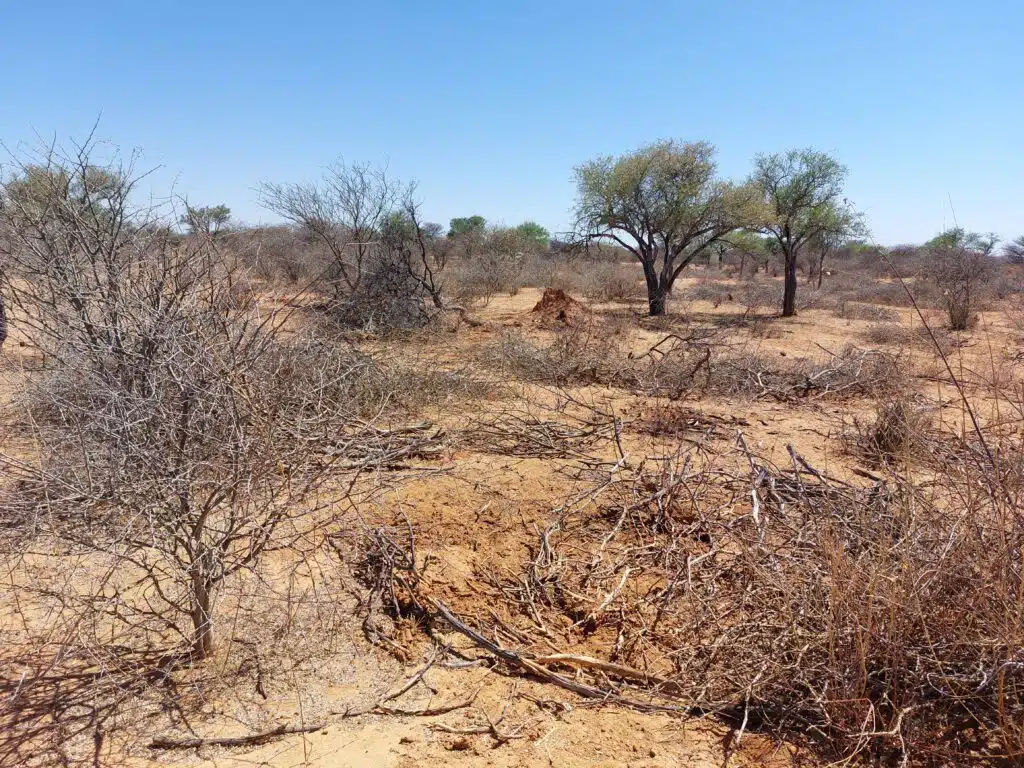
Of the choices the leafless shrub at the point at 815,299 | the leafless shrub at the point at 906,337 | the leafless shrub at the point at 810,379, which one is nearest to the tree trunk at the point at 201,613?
the leafless shrub at the point at 810,379

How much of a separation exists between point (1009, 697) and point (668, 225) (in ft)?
51.1

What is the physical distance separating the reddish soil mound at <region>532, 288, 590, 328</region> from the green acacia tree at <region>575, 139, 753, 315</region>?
268 centimetres

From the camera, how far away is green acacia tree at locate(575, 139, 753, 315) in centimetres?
1638

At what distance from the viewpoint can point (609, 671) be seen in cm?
288

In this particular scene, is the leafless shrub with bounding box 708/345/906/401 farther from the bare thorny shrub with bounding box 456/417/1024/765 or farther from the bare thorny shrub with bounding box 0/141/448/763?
the bare thorny shrub with bounding box 0/141/448/763

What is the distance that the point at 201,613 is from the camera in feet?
9.02

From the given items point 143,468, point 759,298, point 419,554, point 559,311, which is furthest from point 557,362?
point 759,298

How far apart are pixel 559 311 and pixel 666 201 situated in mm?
4780

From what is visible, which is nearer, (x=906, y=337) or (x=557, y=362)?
(x=557, y=362)

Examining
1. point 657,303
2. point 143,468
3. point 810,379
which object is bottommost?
point 810,379

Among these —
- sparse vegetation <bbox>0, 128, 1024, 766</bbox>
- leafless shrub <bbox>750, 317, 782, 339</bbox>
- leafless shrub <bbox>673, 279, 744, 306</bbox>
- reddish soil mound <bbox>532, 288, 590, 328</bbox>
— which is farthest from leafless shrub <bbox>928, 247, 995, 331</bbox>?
sparse vegetation <bbox>0, 128, 1024, 766</bbox>

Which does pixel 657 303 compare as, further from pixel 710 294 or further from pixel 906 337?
pixel 906 337

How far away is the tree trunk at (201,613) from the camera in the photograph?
106 inches

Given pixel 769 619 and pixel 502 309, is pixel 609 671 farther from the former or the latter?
pixel 502 309
